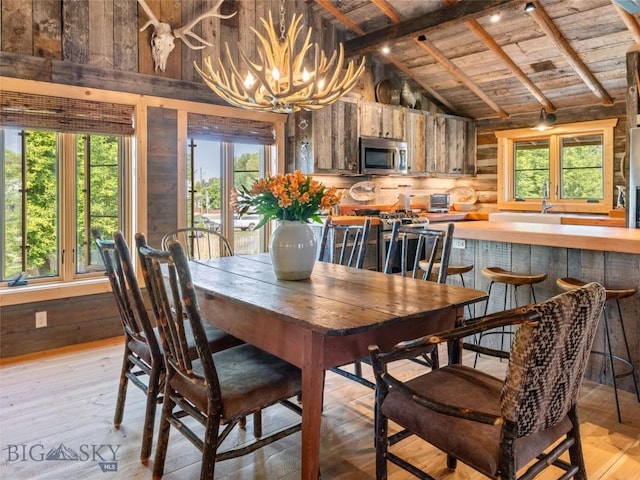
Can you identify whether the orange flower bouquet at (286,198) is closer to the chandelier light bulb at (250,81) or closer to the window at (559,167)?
the chandelier light bulb at (250,81)

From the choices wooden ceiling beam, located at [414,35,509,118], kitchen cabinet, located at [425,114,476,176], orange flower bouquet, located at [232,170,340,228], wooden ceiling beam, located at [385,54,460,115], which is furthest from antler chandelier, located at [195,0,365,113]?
kitchen cabinet, located at [425,114,476,176]

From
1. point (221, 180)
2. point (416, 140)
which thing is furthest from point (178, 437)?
point (416, 140)

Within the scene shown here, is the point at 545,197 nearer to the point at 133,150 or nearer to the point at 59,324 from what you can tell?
the point at 133,150

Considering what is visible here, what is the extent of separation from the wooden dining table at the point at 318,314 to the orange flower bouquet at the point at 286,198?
1.13ft

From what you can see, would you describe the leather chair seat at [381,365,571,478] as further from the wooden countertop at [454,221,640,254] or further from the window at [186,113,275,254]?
the window at [186,113,275,254]

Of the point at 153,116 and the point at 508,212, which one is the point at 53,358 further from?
the point at 508,212

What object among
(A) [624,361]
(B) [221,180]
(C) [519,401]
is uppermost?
(B) [221,180]

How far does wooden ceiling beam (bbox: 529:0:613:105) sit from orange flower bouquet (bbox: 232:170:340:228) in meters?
3.19

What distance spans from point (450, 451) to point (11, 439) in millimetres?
2173

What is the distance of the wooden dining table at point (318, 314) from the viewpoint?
1661 mm

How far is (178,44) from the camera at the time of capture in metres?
4.27

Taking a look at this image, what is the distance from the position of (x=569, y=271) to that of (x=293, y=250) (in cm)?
199

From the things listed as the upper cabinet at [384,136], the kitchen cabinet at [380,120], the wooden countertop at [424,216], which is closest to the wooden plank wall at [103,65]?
the upper cabinet at [384,136]

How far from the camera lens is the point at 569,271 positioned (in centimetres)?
314
